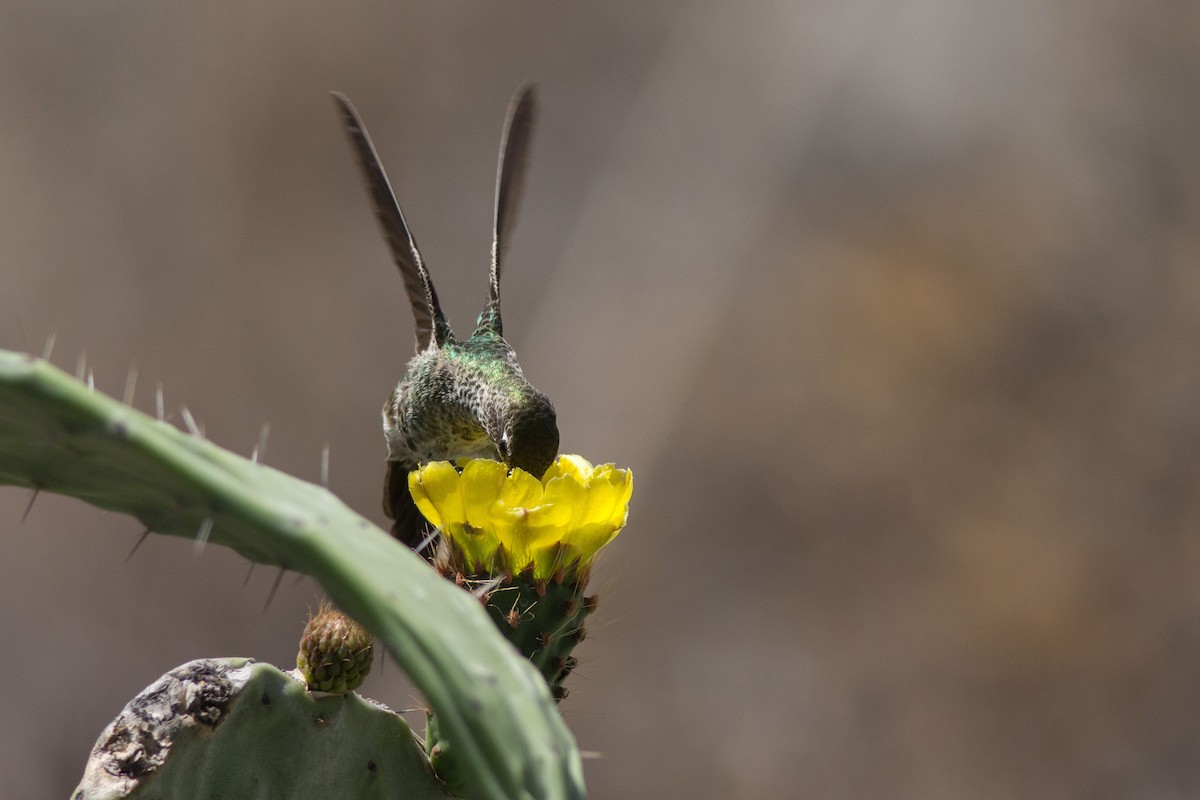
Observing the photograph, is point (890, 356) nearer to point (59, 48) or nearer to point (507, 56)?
point (507, 56)

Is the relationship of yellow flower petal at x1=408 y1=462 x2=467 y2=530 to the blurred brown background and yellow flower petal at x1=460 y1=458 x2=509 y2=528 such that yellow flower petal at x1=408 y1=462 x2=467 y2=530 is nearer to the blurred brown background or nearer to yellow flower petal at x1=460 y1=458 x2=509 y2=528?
yellow flower petal at x1=460 y1=458 x2=509 y2=528

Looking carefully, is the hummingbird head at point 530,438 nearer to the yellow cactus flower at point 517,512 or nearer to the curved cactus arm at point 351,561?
the yellow cactus flower at point 517,512

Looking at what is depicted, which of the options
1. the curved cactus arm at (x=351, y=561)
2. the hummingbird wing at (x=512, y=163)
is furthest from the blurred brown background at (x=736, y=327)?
the curved cactus arm at (x=351, y=561)

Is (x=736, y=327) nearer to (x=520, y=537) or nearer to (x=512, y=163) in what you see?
(x=512, y=163)

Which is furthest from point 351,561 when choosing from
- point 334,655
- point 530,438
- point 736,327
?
point 736,327

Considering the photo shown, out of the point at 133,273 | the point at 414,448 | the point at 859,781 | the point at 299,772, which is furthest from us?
the point at 133,273

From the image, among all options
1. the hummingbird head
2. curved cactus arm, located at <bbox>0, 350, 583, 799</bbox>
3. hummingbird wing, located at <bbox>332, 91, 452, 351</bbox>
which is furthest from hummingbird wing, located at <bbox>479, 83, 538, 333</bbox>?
curved cactus arm, located at <bbox>0, 350, 583, 799</bbox>

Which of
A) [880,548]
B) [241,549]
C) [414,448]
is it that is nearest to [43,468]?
[241,549]
